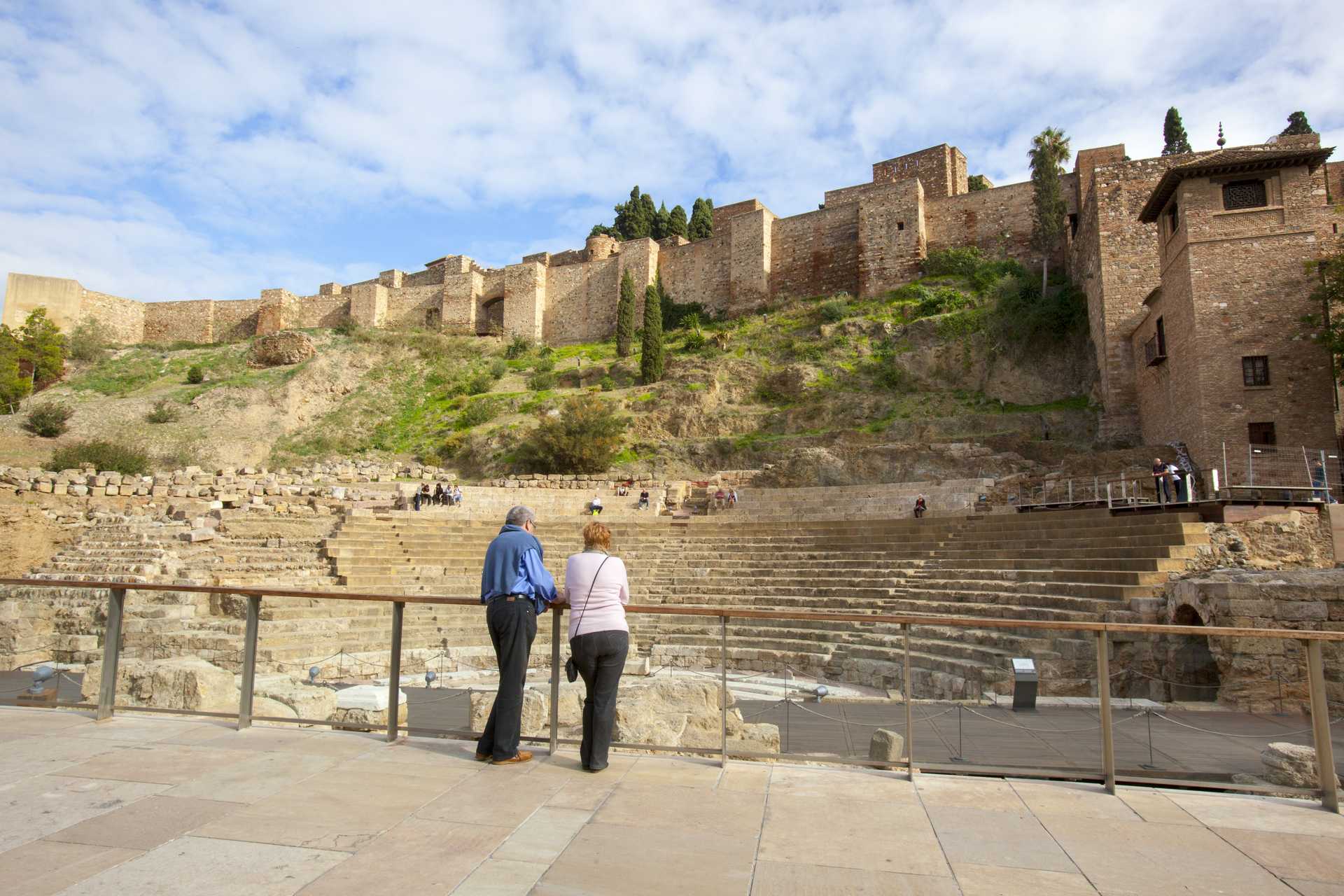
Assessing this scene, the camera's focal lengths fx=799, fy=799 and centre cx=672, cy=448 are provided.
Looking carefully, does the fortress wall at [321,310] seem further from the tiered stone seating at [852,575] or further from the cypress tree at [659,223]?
the tiered stone seating at [852,575]

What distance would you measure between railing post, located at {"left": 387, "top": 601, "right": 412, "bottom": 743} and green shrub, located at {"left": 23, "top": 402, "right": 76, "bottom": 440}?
3329 centimetres

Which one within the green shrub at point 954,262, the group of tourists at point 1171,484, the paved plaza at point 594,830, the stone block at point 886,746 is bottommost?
the paved plaza at point 594,830

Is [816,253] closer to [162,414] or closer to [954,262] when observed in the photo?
[954,262]

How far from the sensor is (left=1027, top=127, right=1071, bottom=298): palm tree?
102 ft

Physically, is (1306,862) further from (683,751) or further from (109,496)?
(109,496)

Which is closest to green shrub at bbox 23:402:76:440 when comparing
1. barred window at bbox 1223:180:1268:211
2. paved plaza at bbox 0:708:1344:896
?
paved plaza at bbox 0:708:1344:896

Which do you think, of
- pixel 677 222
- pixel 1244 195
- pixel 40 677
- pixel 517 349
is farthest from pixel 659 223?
pixel 40 677

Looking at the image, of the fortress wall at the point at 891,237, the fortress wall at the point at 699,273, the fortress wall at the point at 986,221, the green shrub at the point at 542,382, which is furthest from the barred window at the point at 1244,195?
the green shrub at the point at 542,382

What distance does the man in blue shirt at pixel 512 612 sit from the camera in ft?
14.3

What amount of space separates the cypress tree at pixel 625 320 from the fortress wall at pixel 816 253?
681 cm

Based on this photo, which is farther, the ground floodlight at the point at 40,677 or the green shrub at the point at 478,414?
the green shrub at the point at 478,414

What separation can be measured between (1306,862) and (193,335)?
5596cm

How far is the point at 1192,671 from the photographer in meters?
4.90

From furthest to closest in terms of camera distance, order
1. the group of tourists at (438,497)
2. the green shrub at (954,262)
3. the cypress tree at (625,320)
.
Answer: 1. the cypress tree at (625,320)
2. the green shrub at (954,262)
3. the group of tourists at (438,497)
